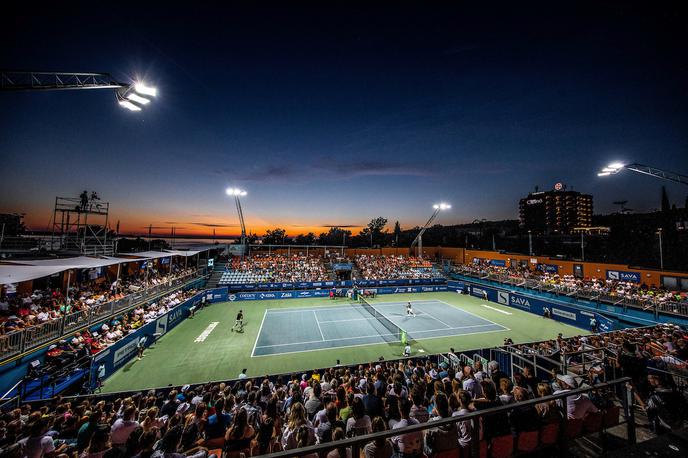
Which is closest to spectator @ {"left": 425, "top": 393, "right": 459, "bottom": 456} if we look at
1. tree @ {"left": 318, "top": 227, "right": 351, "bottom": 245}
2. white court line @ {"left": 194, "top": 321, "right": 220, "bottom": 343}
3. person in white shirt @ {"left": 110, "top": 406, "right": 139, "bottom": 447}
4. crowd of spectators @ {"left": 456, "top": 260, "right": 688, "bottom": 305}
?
person in white shirt @ {"left": 110, "top": 406, "right": 139, "bottom": 447}

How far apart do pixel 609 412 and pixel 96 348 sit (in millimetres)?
19580

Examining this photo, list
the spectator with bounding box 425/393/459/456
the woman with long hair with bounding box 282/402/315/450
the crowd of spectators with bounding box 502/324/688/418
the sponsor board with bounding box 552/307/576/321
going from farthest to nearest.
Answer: the sponsor board with bounding box 552/307/576/321
the crowd of spectators with bounding box 502/324/688/418
the woman with long hair with bounding box 282/402/315/450
the spectator with bounding box 425/393/459/456

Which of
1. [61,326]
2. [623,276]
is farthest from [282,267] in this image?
[623,276]

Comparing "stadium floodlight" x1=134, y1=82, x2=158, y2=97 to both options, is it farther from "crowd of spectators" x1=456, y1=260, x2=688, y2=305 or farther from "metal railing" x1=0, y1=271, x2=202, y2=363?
"crowd of spectators" x1=456, y1=260, x2=688, y2=305

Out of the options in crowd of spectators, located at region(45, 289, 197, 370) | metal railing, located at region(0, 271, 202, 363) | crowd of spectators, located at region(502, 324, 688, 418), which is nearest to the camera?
crowd of spectators, located at region(502, 324, 688, 418)

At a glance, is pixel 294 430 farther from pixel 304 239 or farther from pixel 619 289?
pixel 304 239

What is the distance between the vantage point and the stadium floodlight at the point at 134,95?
10.7 meters

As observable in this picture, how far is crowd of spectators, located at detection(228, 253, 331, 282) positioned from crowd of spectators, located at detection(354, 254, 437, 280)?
640cm

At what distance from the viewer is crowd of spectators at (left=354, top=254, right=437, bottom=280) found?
40031mm

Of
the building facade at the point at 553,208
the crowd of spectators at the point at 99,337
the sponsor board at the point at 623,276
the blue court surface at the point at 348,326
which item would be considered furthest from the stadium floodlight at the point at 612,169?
the building facade at the point at 553,208

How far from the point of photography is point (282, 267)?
39.2 m

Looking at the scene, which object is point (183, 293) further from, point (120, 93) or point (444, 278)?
point (444, 278)

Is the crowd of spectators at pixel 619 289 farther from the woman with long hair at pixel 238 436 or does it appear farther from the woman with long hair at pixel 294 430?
the woman with long hair at pixel 238 436

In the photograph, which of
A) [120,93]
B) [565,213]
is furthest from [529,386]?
[565,213]
